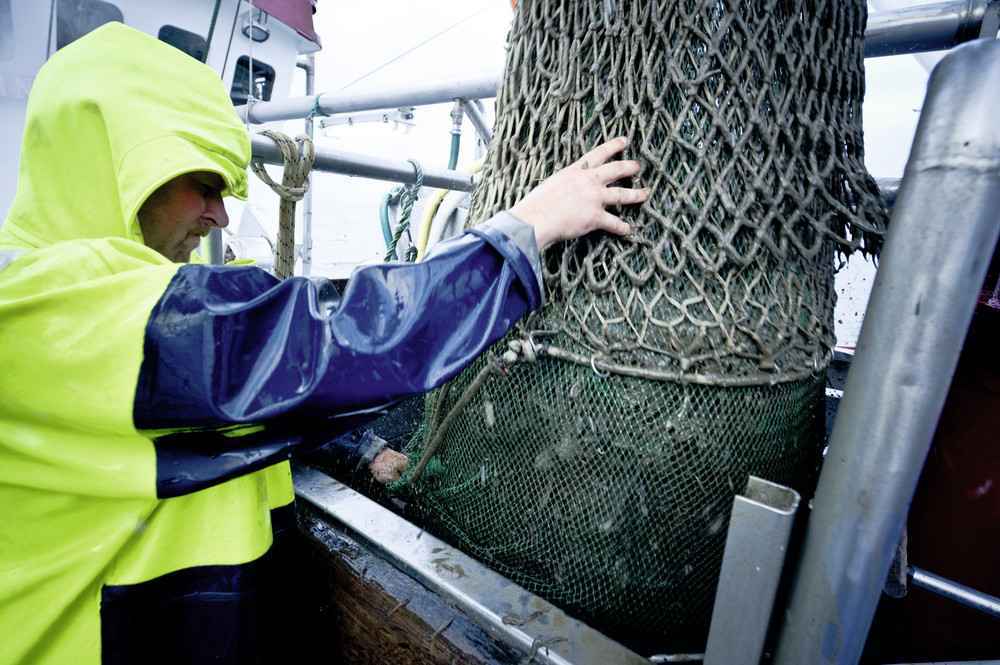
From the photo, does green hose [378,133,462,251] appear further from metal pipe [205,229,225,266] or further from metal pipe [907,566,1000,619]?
metal pipe [907,566,1000,619]

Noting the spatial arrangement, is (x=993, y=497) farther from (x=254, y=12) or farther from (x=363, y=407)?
(x=254, y=12)

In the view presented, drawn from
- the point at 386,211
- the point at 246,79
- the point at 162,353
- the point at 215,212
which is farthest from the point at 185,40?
the point at 162,353

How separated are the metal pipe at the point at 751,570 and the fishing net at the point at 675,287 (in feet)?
1.08

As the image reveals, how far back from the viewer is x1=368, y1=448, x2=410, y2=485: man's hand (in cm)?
164

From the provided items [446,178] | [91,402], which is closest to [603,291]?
[91,402]

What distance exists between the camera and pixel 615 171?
94 cm

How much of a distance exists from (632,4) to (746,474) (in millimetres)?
907

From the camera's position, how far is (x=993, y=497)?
101 cm

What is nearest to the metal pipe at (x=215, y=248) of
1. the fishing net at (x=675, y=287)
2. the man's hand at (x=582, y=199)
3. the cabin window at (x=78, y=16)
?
the fishing net at (x=675, y=287)

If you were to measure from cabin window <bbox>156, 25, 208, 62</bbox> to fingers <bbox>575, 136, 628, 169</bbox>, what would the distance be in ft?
22.6

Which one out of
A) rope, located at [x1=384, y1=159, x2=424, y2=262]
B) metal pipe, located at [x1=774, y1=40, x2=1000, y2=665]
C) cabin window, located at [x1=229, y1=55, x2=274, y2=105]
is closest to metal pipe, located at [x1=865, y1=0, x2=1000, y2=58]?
metal pipe, located at [x1=774, y1=40, x2=1000, y2=665]

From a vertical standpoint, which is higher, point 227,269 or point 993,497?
point 227,269

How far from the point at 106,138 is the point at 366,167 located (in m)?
0.99

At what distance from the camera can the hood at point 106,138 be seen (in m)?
1.02
